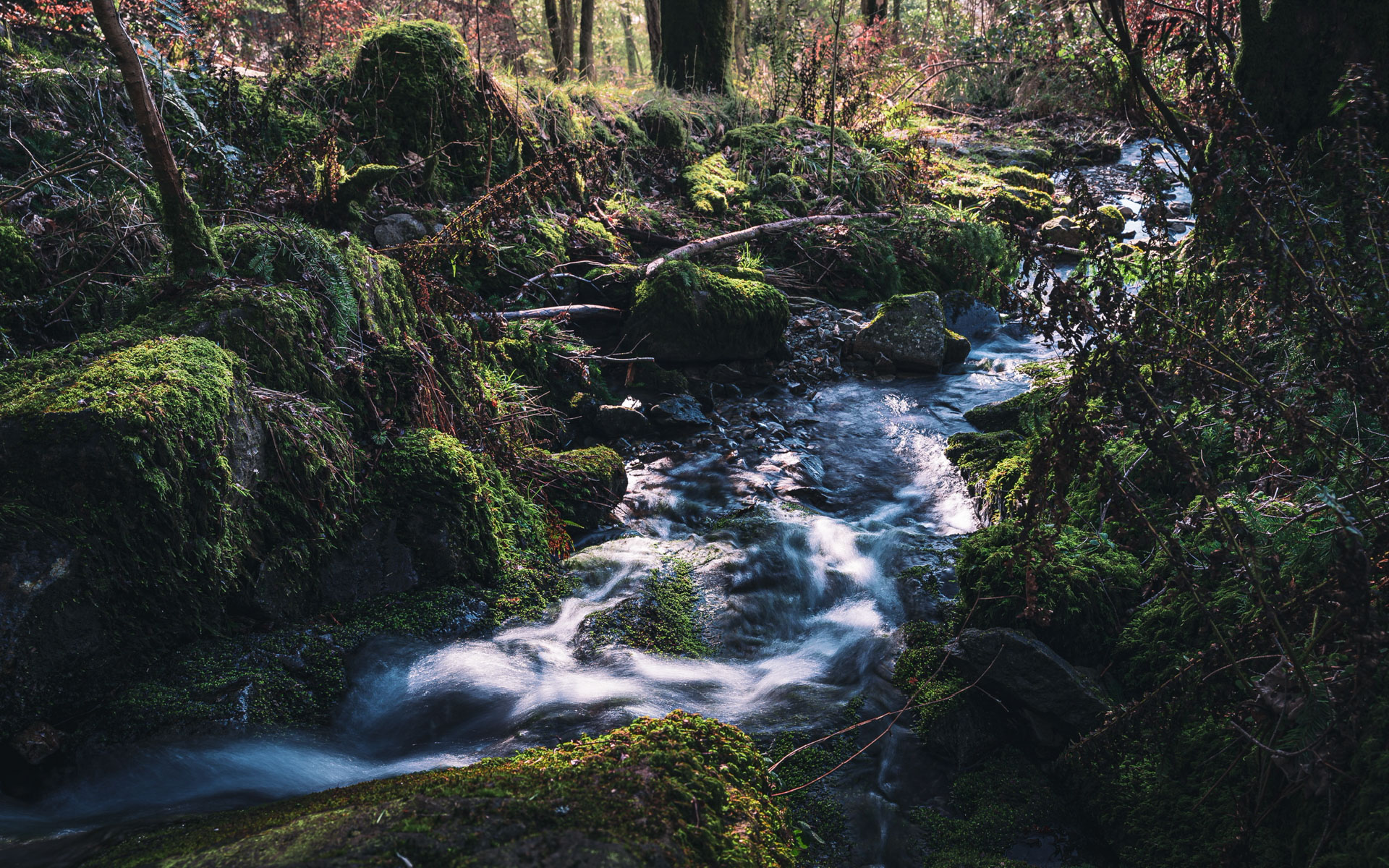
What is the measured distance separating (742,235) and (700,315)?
2.14 meters

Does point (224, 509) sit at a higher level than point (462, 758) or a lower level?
higher

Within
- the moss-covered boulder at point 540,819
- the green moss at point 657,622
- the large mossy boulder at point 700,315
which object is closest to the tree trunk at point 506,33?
the large mossy boulder at point 700,315

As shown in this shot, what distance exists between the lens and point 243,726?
2.91 meters

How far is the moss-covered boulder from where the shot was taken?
5.26 feet

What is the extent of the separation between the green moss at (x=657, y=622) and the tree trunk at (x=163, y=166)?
2693 millimetres

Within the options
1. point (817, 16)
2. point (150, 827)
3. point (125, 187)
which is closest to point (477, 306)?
point (125, 187)

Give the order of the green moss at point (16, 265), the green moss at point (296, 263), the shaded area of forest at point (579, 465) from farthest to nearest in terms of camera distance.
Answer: the green moss at point (296, 263) < the green moss at point (16, 265) < the shaded area of forest at point (579, 465)

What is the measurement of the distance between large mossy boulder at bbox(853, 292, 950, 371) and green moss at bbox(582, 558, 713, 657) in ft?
14.5

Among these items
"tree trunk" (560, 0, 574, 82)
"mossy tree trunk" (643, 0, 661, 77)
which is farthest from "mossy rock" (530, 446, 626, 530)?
"mossy tree trunk" (643, 0, 661, 77)

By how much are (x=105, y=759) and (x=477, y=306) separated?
136 inches

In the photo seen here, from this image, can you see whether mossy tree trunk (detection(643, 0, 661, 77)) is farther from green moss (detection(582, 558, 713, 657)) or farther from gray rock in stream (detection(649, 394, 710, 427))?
green moss (detection(582, 558, 713, 657))

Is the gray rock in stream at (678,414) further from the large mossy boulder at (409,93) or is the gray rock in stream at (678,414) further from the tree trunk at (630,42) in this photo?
the tree trunk at (630,42)

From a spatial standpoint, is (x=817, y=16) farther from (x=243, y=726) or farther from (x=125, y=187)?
(x=243, y=726)

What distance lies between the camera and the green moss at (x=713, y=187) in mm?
9695
